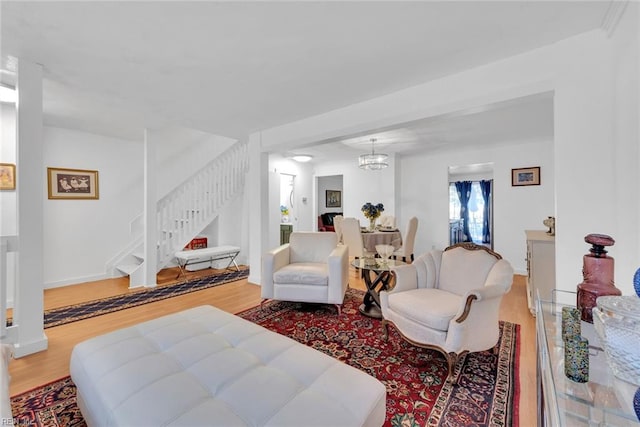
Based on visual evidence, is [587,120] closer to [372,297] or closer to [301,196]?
[372,297]

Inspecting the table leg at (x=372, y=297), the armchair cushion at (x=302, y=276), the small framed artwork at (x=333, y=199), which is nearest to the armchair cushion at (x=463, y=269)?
the table leg at (x=372, y=297)

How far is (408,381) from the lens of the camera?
182 centimetres

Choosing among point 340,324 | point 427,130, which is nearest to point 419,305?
point 340,324

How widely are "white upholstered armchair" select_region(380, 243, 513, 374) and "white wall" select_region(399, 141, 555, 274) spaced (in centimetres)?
338

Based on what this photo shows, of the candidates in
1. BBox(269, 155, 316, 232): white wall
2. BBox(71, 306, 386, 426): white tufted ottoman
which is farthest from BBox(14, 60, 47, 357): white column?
BBox(269, 155, 316, 232): white wall

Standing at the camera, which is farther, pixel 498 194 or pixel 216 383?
pixel 498 194

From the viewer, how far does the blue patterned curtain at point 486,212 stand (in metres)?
7.83

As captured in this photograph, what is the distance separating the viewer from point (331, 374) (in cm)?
120

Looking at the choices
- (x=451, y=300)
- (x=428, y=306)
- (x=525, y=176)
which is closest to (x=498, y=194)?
(x=525, y=176)

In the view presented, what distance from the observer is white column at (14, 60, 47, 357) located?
217 cm

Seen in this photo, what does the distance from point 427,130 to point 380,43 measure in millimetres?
2547

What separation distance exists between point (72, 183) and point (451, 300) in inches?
214

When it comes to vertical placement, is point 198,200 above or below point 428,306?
above

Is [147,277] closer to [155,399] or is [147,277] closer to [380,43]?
[155,399]
